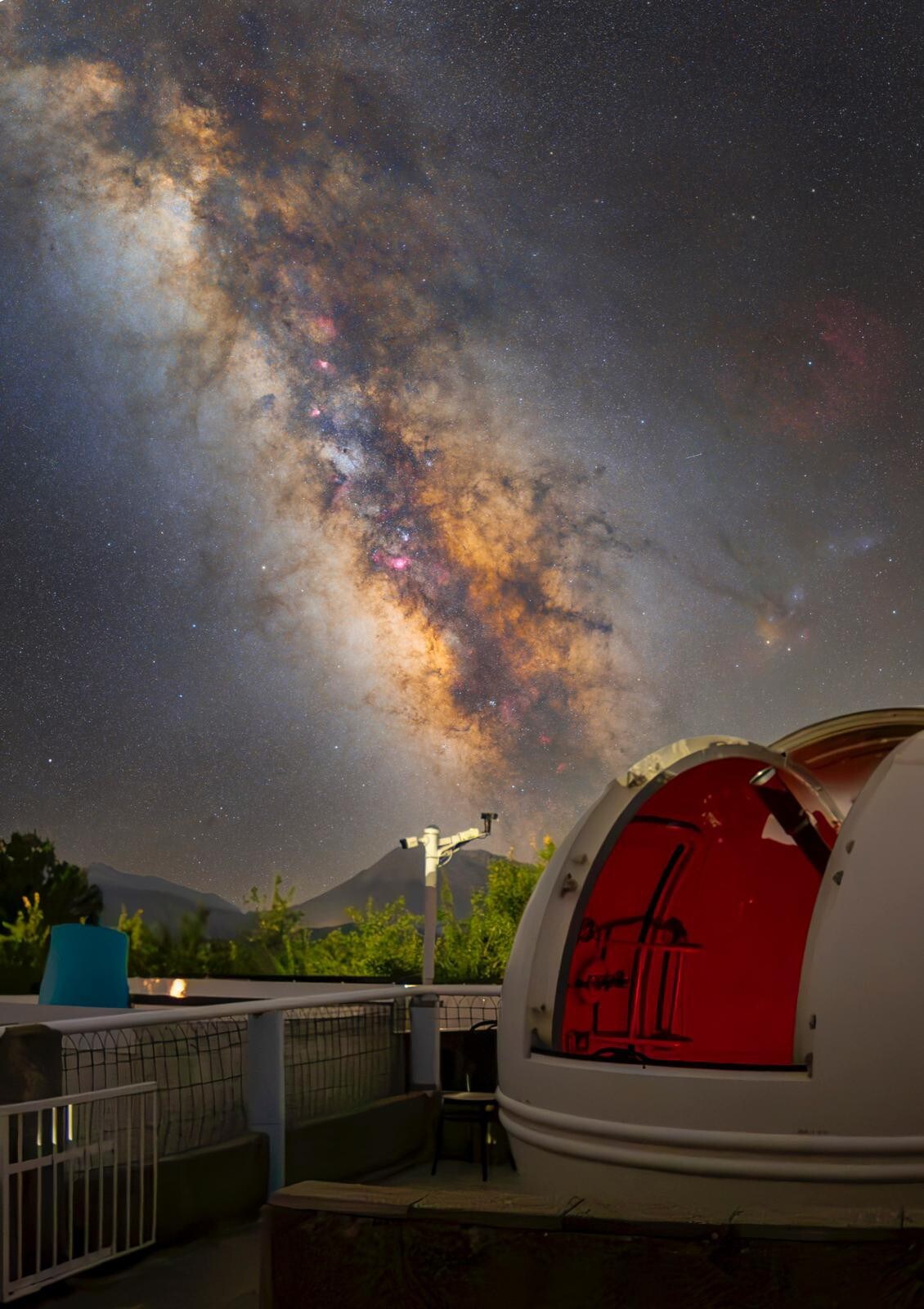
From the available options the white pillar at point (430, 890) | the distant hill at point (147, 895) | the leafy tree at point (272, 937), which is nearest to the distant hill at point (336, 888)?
the distant hill at point (147, 895)

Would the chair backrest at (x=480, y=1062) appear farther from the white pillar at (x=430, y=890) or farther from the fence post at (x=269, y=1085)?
the white pillar at (x=430, y=890)

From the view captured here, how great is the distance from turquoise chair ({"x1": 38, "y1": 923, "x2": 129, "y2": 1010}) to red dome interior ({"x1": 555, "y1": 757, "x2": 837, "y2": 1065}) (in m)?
7.63

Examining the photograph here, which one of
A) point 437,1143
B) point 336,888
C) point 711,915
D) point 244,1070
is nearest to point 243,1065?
point 244,1070

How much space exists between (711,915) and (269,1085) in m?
2.48

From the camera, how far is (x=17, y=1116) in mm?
5035

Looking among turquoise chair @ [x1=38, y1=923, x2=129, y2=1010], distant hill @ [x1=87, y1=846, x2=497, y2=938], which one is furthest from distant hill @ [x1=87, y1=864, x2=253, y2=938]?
turquoise chair @ [x1=38, y1=923, x2=129, y2=1010]

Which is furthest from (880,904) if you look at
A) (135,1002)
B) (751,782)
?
(135,1002)

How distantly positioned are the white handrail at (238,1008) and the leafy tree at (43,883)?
102 ft

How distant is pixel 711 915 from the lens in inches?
247

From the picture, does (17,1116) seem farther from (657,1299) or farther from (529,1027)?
(657,1299)

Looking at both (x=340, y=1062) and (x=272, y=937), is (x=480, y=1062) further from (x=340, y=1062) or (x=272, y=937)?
(x=272, y=937)

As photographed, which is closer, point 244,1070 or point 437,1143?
point 244,1070

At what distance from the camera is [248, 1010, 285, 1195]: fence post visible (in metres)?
6.61

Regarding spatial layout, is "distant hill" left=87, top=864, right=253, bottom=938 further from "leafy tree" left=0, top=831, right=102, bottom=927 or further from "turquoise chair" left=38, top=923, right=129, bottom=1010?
"turquoise chair" left=38, top=923, right=129, bottom=1010
